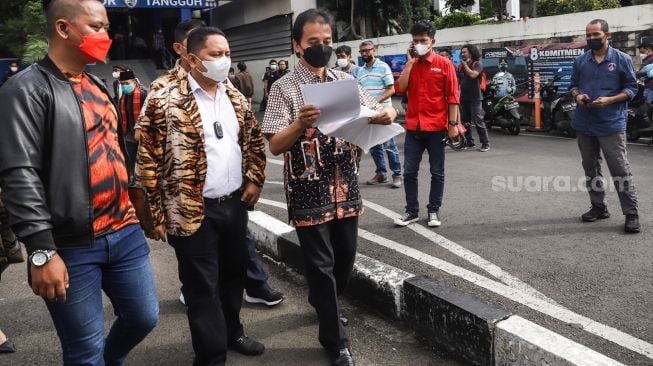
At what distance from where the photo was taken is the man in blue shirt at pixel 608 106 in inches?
202

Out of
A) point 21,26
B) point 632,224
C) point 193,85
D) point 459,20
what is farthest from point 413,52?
point 21,26

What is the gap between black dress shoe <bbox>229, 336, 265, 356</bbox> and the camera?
3.40 metres

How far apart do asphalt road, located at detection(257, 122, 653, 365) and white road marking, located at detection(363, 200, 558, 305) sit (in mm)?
48

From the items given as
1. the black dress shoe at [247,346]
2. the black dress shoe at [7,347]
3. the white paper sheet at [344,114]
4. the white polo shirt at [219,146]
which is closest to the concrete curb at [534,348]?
the white paper sheet at [344,114]

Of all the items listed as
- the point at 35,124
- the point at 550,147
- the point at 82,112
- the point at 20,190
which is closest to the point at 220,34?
the point at 82,112

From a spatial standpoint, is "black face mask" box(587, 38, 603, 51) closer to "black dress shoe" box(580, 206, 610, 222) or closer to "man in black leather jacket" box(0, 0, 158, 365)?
"black dress shoe" box(580, 206, 610, 222)

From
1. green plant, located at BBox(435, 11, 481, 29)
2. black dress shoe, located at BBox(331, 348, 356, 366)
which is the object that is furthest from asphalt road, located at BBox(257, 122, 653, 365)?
green plant, located at BBox(435, 11, 481, 29)

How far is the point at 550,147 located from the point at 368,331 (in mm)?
7330

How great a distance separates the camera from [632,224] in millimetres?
5090

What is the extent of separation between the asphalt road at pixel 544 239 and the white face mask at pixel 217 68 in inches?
86.8

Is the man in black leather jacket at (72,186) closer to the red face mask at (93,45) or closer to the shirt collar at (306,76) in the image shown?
the red face mask at (93,45)

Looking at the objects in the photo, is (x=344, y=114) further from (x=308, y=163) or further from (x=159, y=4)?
(x=159, y=4)

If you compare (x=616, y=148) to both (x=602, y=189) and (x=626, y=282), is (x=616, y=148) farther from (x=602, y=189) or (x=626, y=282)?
(x=626, y=282)

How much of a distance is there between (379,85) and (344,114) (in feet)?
15.1
